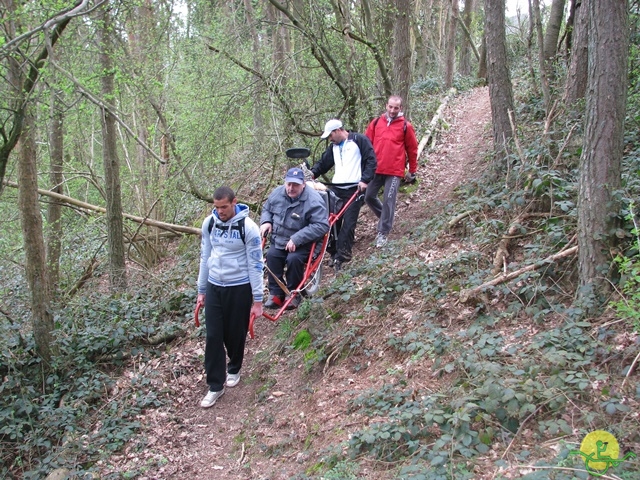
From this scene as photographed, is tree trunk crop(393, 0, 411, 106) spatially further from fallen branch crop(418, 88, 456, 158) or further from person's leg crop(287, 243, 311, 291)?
person's leg crop(287, 243, 311, 291)

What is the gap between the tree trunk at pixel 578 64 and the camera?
723cm

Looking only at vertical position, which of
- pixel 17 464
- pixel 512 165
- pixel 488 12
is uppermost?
pixel 488 12

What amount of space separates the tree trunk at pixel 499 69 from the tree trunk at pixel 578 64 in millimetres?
838

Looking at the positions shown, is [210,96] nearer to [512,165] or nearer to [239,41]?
[239,41]

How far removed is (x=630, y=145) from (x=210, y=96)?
20.5 ft

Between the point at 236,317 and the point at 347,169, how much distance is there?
9.77 feet

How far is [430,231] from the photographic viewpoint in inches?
290

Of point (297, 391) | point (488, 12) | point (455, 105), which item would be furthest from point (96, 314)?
point (455, 105)

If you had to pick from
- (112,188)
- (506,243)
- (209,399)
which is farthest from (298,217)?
(112,188)

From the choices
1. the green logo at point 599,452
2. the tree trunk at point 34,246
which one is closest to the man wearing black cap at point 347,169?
the tree trunk at point 34,246

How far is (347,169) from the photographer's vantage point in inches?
290

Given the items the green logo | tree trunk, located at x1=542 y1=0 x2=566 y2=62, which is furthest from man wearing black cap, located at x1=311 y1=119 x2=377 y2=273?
tree trunk, located at x1=542 y1=0 x2=566 y2=62

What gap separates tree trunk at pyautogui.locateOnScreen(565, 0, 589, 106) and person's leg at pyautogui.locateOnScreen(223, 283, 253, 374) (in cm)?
555

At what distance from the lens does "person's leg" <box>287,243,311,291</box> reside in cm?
619
